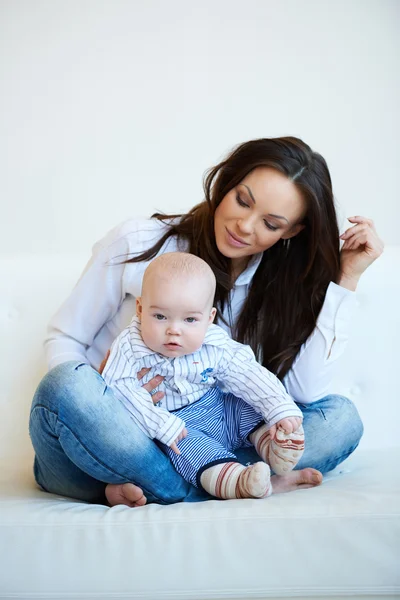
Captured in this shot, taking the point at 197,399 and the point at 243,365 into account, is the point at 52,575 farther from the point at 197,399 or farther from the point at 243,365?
the point at 243,365

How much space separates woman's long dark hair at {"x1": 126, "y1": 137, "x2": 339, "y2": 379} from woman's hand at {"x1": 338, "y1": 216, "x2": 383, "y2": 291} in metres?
0.03

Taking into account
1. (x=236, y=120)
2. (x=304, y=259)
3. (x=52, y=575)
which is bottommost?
(x=52, y=575)

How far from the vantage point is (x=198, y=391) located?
1.65m

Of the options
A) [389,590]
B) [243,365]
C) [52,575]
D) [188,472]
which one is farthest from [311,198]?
[52,575]

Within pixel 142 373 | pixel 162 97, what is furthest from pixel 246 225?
pixel 162 97

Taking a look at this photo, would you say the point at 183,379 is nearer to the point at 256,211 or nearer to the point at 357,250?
the point at 256,211

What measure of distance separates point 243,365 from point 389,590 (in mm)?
570

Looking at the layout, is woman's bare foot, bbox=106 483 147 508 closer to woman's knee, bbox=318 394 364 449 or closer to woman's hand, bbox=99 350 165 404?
woman's hand, bbox=99 350 165 404

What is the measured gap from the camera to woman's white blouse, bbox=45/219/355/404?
1.86m

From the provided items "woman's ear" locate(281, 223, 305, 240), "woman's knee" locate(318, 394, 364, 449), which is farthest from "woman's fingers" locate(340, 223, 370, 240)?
"woman's knee" locate(318, 394, 364, 449)

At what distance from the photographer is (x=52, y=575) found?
1.32 m

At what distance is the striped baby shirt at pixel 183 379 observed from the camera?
1516 mm

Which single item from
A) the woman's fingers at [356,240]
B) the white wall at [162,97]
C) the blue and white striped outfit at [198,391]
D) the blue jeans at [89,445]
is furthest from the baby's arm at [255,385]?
the white wall at [162,97]

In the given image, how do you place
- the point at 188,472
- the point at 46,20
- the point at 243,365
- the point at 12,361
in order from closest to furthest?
1. the point at 188,472
2. the point at 243,365
3. the point at 12,361
4. the point at 46,20
